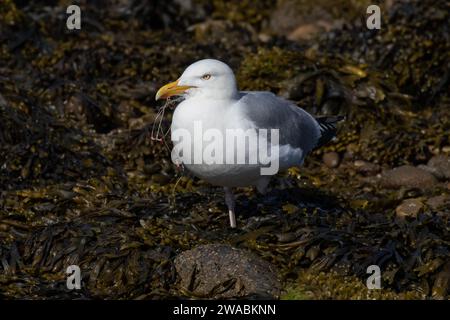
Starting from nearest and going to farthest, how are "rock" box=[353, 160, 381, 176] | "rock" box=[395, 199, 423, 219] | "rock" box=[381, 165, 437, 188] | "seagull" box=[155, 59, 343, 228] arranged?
"seagull" box=[155, 59, 343, 228] → "rock" box=[395, 199, 423, 219] → "rock" box=[381, 165, 437, 188] → "rock" box=[353, 160, 381, 176]

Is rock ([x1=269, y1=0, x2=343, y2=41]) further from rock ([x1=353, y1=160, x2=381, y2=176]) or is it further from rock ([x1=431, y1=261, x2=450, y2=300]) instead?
rock ([x1=431, y1=261, x2=450, y2=300])

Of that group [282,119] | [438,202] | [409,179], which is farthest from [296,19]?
[282,119]

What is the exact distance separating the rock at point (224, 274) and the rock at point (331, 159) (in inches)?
96.4

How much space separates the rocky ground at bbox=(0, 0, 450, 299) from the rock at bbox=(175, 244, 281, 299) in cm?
1

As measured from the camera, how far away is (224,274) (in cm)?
564

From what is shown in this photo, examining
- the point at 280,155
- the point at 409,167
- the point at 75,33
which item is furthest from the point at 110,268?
the point at 75,33

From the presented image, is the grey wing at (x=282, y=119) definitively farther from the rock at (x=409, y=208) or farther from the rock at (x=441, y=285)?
the rock at (x=441, y=285)

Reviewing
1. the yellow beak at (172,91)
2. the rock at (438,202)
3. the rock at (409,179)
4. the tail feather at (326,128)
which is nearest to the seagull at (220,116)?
the yellow beak at (172,91)

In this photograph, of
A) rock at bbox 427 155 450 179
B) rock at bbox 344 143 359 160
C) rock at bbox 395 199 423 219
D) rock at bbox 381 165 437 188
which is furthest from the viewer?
rock at bbox 344 143 359 160

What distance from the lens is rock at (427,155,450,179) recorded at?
7.88 m

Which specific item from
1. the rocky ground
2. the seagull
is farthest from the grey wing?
the rocky ground
